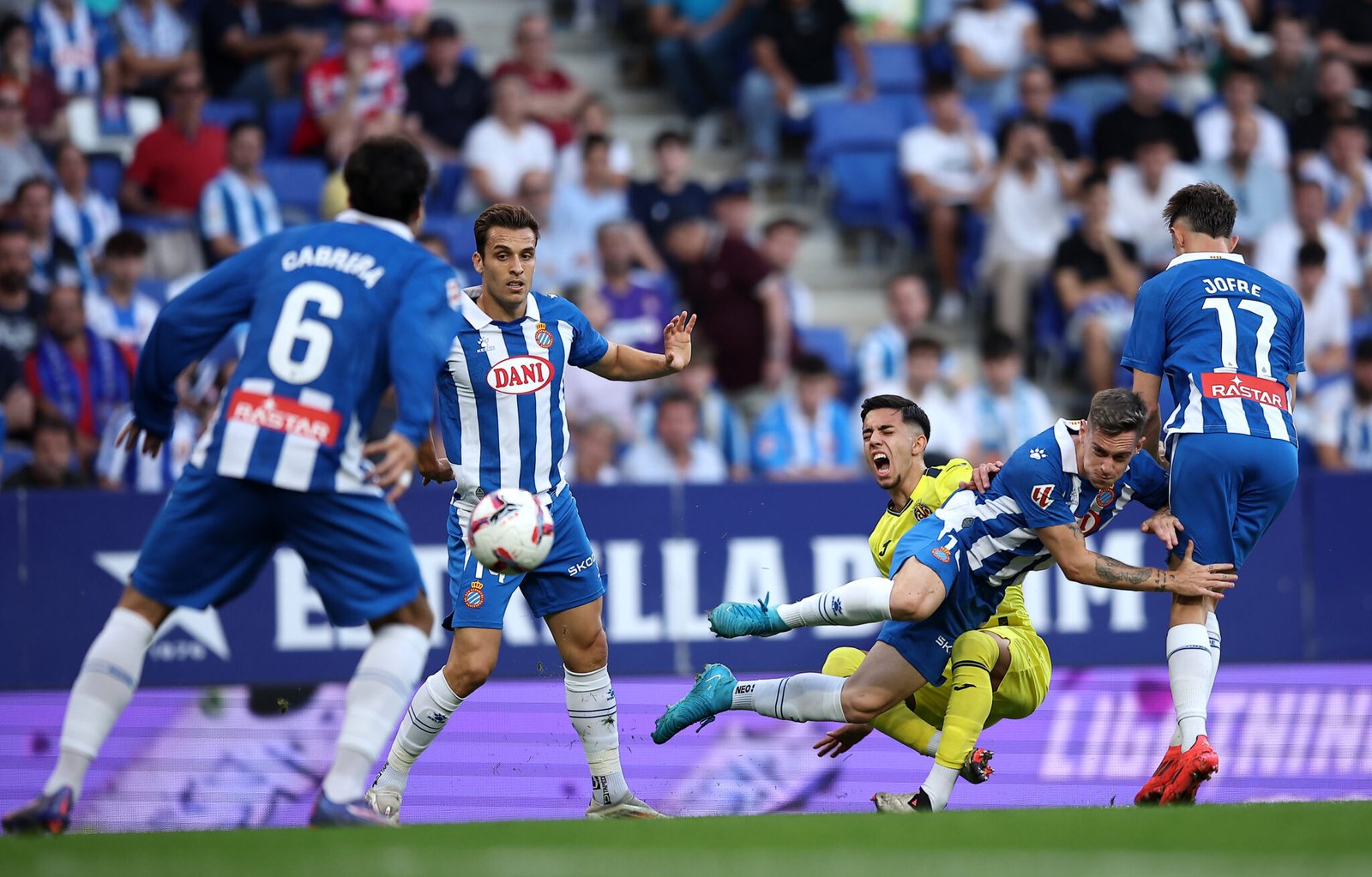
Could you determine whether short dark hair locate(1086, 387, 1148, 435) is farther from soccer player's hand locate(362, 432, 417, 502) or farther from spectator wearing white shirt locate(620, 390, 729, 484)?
spectator wearing white shirt locate(620, 390, 729, 484)

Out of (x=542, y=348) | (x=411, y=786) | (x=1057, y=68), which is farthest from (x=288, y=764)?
(x=1057, y=68)

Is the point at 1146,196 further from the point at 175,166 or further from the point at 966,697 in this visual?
the point at 966,697

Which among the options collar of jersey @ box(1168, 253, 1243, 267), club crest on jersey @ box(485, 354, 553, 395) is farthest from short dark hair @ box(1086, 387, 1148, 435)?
club crest on jersey @ box(485, 354, 553, 395)

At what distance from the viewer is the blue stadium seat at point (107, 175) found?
12.6 m

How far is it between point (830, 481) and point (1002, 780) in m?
3.60

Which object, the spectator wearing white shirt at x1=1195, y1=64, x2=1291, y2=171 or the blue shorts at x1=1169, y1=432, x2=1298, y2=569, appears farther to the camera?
the spectator wearing white shirt at x1=1195, y1=64, x2=1291, y2=171

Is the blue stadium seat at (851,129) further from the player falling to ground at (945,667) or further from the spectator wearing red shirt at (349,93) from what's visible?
the player falling to ground at (945,667)

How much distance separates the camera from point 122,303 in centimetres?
1152

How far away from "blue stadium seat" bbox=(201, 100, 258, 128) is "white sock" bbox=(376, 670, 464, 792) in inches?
299

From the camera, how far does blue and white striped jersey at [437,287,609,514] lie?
6496 millimetres

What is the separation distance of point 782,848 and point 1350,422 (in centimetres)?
917

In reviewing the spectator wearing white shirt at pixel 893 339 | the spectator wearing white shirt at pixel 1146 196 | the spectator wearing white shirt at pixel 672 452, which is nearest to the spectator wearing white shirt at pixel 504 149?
the spectator wearing white shirt at pixel 672 452

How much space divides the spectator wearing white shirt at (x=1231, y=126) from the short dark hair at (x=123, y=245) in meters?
8.71

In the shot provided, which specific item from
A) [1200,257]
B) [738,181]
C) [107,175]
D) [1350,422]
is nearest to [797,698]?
[1200,257]
